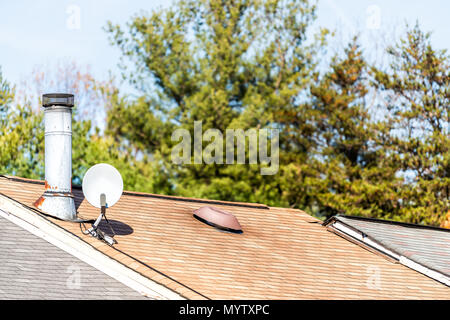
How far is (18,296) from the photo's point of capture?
10.2 m

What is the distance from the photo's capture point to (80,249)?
11195 mm

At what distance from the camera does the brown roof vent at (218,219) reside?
1469 centimetres

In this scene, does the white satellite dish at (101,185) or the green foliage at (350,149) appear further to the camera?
the green foliage at (350,149)

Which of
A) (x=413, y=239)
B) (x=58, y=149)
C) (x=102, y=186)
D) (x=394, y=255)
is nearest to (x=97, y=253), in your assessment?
(x=102, y=186)

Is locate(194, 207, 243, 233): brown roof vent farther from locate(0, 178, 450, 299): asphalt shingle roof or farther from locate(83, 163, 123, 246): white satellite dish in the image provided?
locate(83, 163, 123, 246): white satellite dish

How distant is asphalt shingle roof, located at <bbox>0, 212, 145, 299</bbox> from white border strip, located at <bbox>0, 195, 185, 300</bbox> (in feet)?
0.27

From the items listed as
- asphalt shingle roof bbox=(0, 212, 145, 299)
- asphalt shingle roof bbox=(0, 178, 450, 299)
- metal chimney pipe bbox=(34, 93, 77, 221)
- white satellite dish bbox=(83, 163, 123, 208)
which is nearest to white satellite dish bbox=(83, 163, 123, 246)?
white satellite dish bbox=(83, 163, 123, 208)

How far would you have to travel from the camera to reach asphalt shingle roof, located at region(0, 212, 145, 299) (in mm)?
10438

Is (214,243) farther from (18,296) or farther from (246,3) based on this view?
(246,3)

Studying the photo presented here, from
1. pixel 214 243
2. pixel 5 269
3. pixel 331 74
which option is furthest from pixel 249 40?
pixel 5 269

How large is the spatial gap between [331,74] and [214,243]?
31.9 m

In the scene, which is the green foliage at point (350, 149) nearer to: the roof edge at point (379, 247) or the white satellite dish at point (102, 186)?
the roof edge at point (379, 247)

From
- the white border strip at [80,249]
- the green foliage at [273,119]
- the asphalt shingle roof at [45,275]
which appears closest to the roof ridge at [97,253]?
the white border strip at [80,249]

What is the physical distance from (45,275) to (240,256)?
12.9ft
